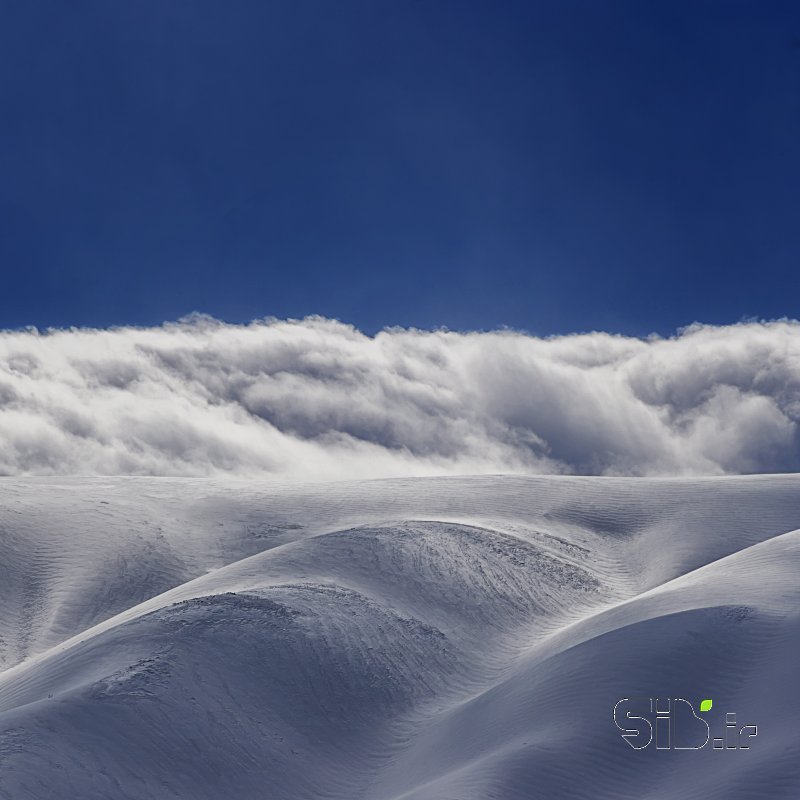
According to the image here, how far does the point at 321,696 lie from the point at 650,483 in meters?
42.8

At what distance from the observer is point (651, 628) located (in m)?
32.4

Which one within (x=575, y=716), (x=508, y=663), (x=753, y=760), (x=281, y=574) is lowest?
(x=753, y=760)

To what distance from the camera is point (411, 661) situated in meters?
38.7

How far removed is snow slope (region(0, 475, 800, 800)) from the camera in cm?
2630

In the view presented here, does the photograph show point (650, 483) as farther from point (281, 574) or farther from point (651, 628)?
point (651, 628)

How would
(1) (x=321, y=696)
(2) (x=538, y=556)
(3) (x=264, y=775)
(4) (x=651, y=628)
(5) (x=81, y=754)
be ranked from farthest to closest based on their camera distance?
Result: (2) (x=538, y=556)
(1) (x=321, y=696)
(4) (x=651, y=628)
(3) (x=264, y=775)
(5) (x=81, y=754)

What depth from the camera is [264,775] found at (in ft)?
96.2

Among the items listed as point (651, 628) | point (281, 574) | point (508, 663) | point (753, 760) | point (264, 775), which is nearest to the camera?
point (753, 760)

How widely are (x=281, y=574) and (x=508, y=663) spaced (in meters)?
11.7

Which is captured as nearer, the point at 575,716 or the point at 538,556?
the point at 575,716

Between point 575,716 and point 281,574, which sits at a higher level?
point 281,574

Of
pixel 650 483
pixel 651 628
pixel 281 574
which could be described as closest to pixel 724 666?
pixel 651 628

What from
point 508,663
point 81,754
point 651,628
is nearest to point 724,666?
point 651,628

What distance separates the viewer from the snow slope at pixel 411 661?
86.3ft
